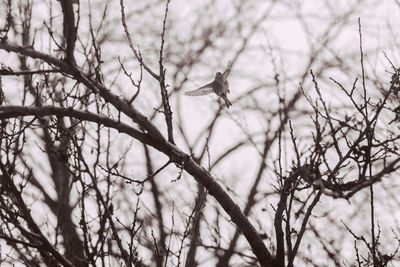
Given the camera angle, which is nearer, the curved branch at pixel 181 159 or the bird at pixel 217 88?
the curved branch at pixel 181 159

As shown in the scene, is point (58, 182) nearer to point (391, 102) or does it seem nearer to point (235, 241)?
point (235, 241)

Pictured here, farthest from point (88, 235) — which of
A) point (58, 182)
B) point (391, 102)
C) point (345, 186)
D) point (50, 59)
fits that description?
point (58, 182)

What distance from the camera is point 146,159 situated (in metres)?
11.1

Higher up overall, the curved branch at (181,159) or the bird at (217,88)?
the bird at (217,88)

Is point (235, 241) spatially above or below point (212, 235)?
above

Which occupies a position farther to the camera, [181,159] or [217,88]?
[217,88]

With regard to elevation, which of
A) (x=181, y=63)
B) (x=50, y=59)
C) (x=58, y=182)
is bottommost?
(x=50, y=59)

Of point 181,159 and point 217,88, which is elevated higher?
point 217,88

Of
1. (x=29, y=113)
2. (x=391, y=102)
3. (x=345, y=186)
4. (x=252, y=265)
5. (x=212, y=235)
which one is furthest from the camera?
(x=252, y=265)

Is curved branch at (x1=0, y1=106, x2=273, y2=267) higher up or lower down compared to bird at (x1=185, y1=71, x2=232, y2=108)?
lower down

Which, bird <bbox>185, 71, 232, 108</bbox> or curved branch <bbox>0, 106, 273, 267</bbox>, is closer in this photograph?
curved branch <bbox>0, 106, 273, 267</bbox>

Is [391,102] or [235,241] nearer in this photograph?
[391,102]

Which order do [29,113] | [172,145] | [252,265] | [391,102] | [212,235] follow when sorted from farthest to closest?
1. [252,265]
2. [212,235]
3. [391,102]
4. [172,145]
5. [29,113]

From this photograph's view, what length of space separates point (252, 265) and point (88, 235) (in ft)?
10.8
